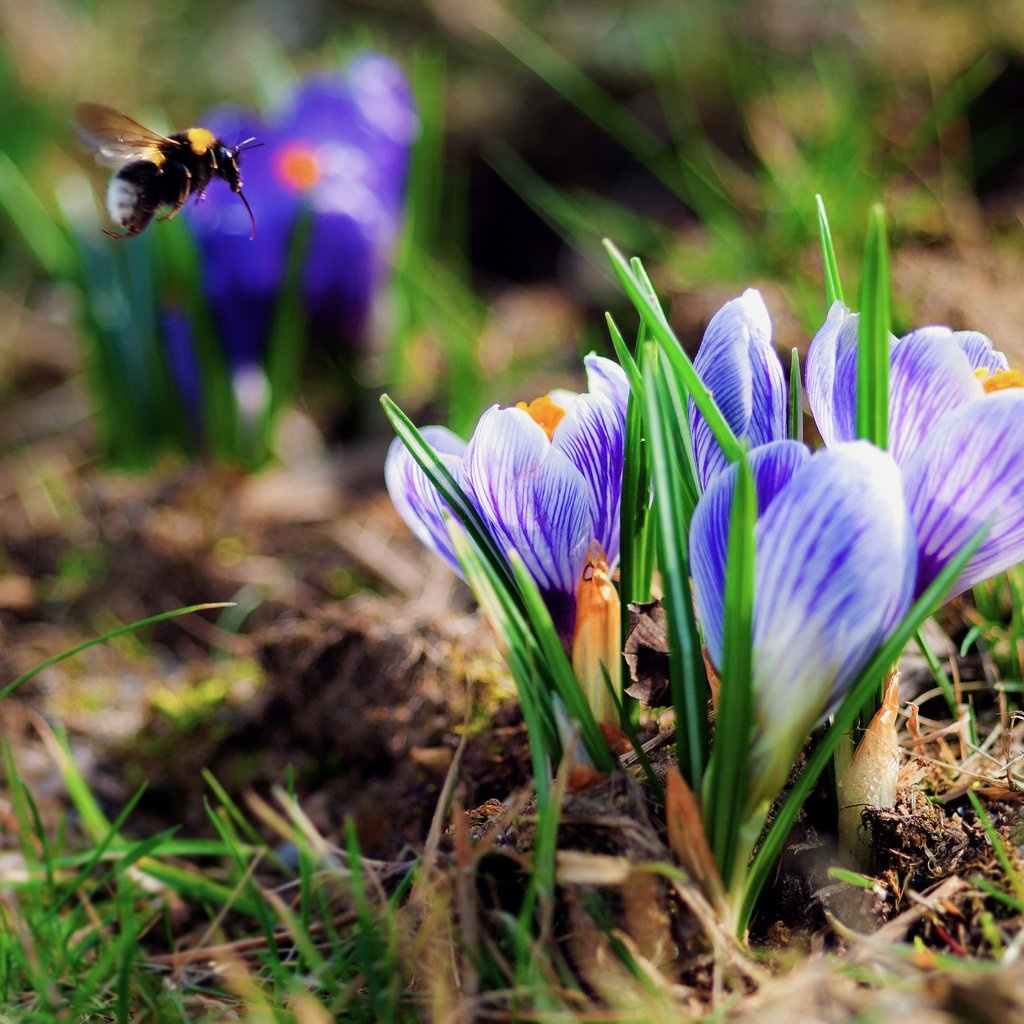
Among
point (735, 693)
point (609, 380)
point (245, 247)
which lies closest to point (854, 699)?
point (735, 693)

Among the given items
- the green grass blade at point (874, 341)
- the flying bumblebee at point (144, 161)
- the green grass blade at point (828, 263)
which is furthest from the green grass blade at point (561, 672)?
the flying bumblebee at point (144, 161)

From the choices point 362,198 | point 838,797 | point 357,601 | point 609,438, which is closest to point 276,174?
point 362,198

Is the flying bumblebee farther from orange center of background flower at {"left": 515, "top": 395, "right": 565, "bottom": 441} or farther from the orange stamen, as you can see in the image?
the orange stamen

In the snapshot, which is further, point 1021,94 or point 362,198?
point 1021,94

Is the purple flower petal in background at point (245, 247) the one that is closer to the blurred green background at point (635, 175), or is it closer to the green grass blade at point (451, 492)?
the blurred green background at point (635, 175)

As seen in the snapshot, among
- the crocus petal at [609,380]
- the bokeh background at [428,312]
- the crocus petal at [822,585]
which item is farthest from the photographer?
the bokeh background at [428,312]

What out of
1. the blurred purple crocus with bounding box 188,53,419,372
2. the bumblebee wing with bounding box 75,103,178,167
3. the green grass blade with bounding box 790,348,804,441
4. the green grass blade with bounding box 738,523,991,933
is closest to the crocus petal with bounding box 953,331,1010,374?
the green grass blade with bounding box 790,348,804,441

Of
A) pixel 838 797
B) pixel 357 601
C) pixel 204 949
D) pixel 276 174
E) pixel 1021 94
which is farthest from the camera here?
pixel 1021 94

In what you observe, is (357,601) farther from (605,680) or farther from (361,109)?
(361,109)
